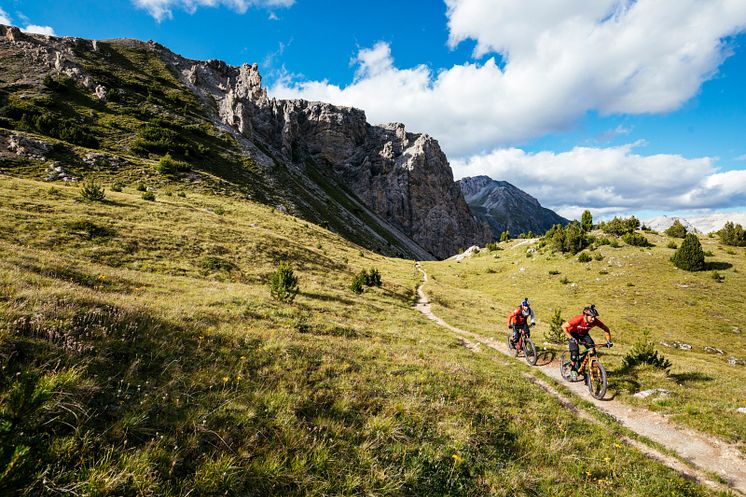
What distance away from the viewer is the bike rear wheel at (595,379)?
38.2 ft

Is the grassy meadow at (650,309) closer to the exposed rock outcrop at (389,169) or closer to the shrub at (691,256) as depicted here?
the shrub at (691,256)

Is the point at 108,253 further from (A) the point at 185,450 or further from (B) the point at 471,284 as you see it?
(B) the point at 471,284

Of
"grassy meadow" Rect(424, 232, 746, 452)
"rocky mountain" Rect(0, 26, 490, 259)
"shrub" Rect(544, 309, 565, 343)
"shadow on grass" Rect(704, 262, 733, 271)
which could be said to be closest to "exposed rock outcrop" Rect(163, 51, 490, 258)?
"rocky mountain" Rect(0, 26, 490, 259)

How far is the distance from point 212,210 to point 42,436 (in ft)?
121

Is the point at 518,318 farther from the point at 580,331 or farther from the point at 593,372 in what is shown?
the point at 593,372

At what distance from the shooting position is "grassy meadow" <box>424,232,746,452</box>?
11.7 metres

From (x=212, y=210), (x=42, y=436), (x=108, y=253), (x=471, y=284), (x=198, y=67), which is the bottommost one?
(x=471, y=284)

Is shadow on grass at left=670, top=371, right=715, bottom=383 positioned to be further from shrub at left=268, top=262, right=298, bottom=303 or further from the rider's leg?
shrub at left=268, top=262, right=298, bottom=303

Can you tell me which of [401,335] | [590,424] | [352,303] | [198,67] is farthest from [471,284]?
[198,67]

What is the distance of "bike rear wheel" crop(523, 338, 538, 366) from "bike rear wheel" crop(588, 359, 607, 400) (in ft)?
9.49

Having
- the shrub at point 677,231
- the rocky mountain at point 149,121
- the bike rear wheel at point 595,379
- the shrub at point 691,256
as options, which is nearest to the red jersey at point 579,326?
the bike rear wheel at point 595,379

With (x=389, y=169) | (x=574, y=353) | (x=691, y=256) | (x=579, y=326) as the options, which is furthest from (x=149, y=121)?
(x=389, y=169)

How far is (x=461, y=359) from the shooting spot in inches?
529

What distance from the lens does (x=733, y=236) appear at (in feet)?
128
